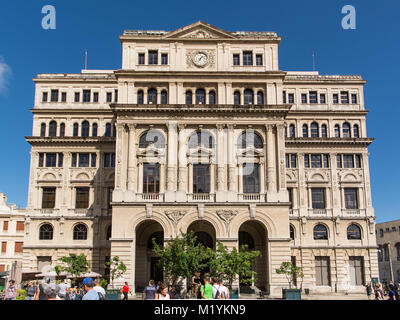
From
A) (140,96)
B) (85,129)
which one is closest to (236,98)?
(140,96)

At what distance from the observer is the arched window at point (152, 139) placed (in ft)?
158

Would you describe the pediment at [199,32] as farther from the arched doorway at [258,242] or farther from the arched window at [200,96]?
the arched doorway at [258,242]

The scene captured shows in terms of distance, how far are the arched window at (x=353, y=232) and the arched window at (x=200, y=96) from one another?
26.3 metres

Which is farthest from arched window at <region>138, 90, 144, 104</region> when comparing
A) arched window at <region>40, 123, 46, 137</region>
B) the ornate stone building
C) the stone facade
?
the stone facade

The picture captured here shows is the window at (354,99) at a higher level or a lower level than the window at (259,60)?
lower

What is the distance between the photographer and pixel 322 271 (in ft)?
185

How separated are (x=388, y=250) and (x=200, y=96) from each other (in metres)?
56.4

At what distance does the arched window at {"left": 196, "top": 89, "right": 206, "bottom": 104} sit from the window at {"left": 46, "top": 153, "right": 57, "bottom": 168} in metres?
21.9

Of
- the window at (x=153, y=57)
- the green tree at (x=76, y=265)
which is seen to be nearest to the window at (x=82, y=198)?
the green tree at (x=76, y=265)

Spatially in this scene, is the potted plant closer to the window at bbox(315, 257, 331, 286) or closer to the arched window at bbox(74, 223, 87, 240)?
the window at bbox(315, 257, 331, 286)

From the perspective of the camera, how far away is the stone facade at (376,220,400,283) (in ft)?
274

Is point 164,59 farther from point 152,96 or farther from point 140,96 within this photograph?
point 140,96
